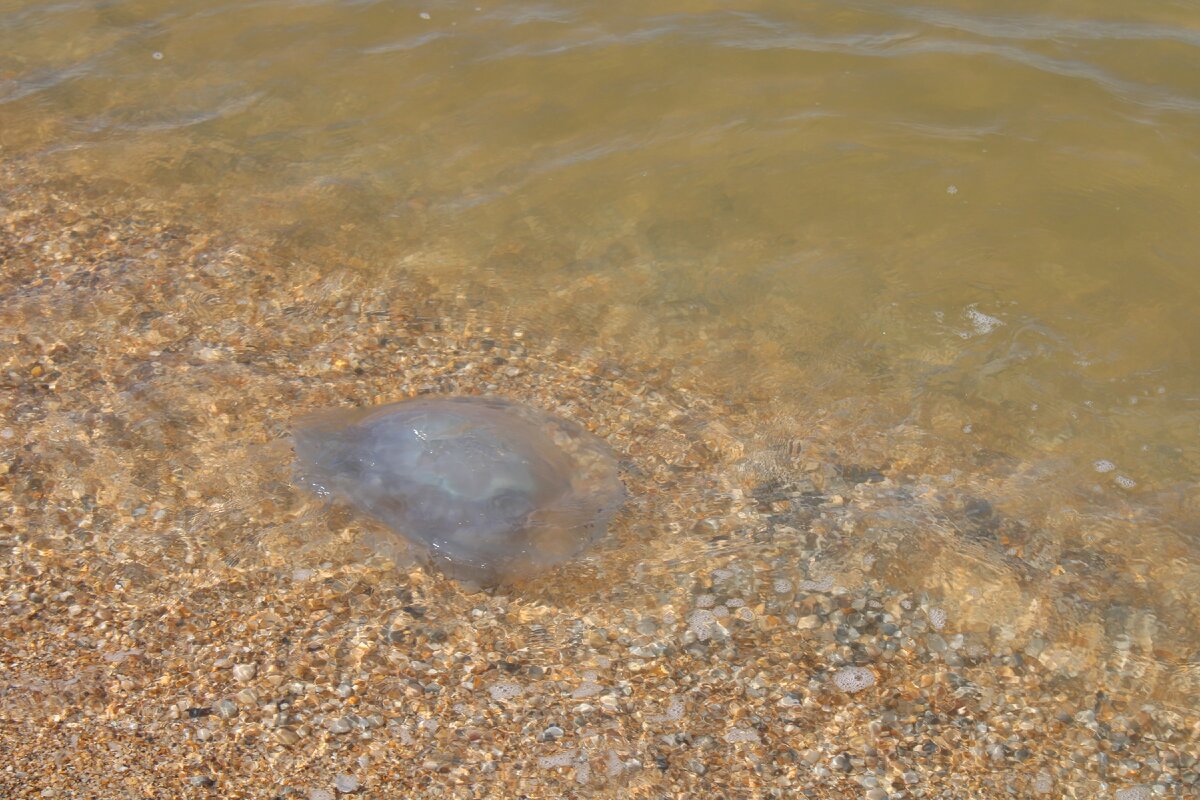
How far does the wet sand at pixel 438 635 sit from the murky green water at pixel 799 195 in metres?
0.36

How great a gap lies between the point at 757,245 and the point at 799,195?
22.5 inches

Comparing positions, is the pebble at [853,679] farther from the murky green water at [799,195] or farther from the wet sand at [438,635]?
the murky green water at [799,195]

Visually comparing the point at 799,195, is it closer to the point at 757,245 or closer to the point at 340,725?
the point at 757,245

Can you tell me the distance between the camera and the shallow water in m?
4.84

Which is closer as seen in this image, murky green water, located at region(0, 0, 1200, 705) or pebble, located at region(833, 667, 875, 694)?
pebble, located at region(833, 667, 875, 694)

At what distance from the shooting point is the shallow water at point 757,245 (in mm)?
4836

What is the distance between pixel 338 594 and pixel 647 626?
127 cm

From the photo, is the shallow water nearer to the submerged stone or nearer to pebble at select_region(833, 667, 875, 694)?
the submerged stone

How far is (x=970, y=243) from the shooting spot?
21.0 feet

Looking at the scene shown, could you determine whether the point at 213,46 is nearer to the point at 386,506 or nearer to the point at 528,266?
the point at 528,266

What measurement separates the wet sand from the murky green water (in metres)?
0.36

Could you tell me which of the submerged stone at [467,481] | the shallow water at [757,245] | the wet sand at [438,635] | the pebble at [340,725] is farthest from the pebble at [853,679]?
the pebble at [340,725]

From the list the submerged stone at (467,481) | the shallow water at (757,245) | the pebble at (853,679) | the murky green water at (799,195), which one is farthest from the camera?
the murky green water at (799,195)

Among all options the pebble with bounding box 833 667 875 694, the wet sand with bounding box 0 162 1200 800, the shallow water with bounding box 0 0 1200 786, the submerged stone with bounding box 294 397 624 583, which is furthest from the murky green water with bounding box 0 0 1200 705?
the submerged stone with bounding box 294 397 624 583
